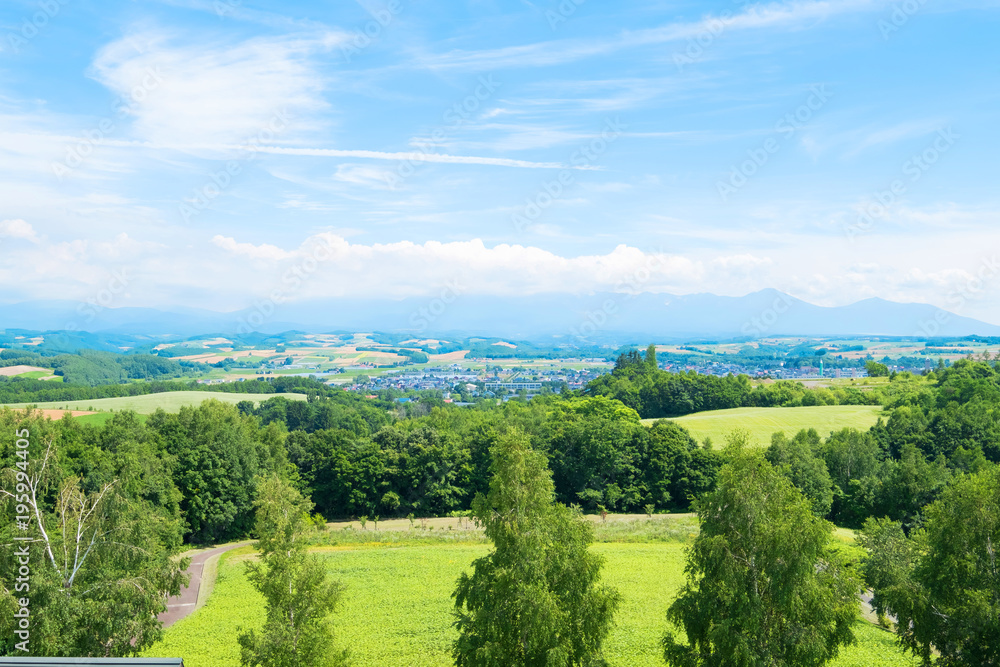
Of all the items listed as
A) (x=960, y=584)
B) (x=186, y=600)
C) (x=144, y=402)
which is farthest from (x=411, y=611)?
(x=144, y=402)

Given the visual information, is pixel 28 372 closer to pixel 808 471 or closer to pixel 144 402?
pixel 144 402

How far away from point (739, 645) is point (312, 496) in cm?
4594

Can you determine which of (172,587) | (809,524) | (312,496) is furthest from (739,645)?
(312,496)

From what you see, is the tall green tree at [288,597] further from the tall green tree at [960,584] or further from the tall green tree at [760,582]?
the tall green tree at [960,584]

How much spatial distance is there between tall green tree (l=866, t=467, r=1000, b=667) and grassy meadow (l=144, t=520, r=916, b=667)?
689 cm

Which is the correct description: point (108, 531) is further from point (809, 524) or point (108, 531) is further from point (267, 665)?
point (809, 524)

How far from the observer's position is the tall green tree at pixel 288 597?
15133 mm

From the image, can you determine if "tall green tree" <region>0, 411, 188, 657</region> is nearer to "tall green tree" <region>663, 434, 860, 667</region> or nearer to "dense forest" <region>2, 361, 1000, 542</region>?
"tall green tree" <region>663, 434, 860, 667</region>

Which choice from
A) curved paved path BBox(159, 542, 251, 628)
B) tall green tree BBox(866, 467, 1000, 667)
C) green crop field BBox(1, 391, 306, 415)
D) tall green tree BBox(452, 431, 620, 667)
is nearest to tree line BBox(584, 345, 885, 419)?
green crop field BBox(1, 391, 306, 415)

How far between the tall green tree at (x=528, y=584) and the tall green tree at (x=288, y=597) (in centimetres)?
329

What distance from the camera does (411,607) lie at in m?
29.6

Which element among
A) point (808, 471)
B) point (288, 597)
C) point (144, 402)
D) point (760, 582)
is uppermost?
point (760, 582)

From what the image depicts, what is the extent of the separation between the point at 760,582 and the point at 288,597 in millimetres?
10793

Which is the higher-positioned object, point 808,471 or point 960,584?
point 960,584
